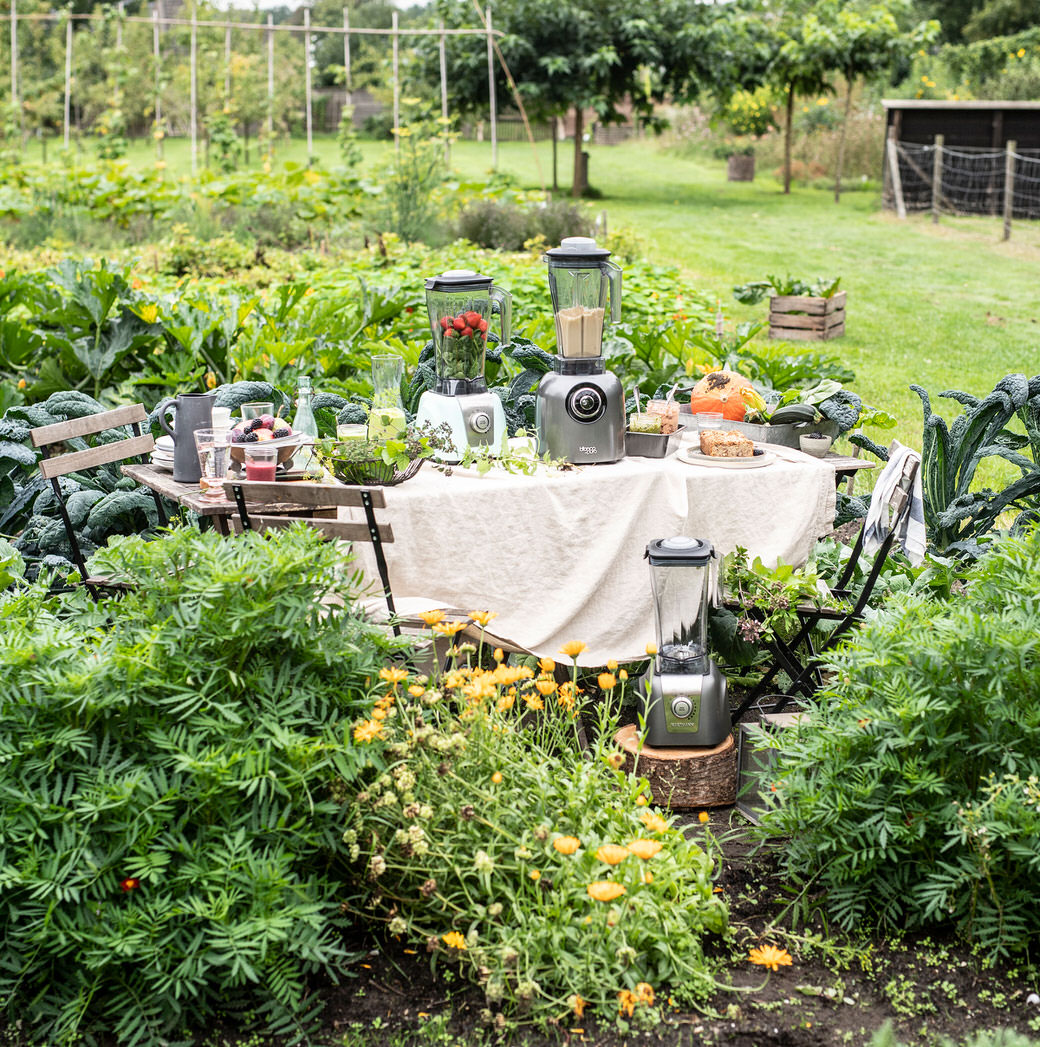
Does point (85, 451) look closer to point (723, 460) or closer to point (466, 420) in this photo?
point (466, 420)

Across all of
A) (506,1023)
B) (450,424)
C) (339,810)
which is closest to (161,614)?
(339,810)

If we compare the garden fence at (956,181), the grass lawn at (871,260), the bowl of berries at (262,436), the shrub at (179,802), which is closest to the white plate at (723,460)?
the bowl of berries at (262,436)

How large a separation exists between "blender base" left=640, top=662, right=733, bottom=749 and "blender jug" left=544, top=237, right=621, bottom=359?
1146 mm

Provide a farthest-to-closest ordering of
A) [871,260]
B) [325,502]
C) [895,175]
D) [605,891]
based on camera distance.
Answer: [895,175], [871,260], [325,502], [605,891]

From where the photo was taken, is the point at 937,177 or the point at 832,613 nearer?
the point at 832,613

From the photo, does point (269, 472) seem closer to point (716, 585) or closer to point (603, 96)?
point (716, 585)

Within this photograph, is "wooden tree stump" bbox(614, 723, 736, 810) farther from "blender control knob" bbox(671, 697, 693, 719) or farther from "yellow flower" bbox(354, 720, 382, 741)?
"yellow flower" bbox(354, 720, 382, 741)

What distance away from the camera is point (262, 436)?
362 centimetres

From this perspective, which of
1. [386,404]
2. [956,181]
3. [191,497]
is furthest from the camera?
[956,181]

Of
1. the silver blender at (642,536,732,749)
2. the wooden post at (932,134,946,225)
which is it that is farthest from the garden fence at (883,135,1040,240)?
the silver blender at (642,536,732,749)

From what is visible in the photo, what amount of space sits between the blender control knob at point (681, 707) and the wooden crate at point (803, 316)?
6.50 m

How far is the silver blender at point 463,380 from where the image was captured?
3.92 meters

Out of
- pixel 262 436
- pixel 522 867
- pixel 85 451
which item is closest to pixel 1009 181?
pixel 262 436

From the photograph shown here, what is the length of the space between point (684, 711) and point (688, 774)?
7.2 inches
